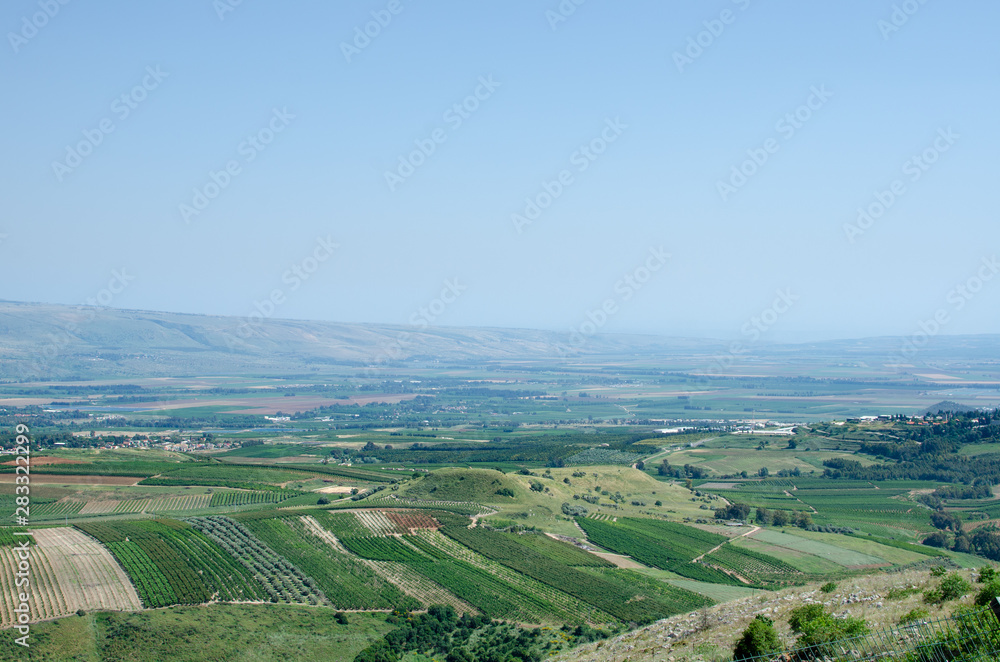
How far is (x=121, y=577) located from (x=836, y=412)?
122 meters

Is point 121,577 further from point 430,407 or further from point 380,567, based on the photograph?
point 430,407

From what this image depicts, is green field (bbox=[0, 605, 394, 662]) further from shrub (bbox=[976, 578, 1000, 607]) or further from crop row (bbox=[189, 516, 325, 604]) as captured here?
shrub (bbox=[976, 578, 1000, 607])

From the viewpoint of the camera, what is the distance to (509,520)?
173ft

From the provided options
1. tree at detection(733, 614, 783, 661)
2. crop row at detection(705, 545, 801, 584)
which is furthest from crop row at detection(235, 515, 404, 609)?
tree at detection(733, 614, 783, 661)

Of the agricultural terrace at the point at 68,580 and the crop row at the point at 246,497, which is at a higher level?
the agricultural terrace at the point at 68,580

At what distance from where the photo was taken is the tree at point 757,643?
1772 cm

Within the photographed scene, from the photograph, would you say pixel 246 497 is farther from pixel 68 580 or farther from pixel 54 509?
pixel 68 580

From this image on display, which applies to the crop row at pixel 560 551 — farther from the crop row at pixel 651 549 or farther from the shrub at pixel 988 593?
the shrub at pixel 988 593

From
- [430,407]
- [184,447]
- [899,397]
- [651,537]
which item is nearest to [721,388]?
[899,397]

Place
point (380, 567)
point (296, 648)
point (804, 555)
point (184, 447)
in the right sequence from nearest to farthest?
point (296, 648) < point (380, 567) < point (804, 555) < point (184, 447)

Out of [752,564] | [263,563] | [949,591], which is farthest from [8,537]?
[949,591]

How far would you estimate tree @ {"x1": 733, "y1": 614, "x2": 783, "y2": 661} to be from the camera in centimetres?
1772

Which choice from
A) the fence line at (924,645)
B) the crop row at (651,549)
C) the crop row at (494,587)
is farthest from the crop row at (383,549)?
the fence line at (924,645)

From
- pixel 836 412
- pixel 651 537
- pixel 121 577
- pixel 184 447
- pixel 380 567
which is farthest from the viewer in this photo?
pixel 836 412
